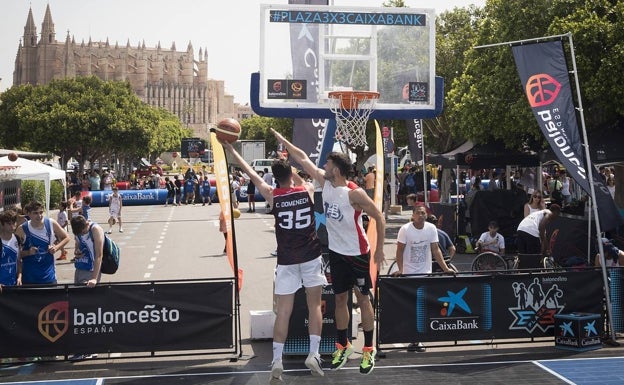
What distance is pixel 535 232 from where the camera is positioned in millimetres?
16422

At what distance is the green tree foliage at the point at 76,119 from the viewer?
71625mm

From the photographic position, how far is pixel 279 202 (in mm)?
8539

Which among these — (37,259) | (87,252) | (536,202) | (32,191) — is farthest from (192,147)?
(87,252)

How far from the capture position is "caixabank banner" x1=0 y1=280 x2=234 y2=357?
34.0 ft

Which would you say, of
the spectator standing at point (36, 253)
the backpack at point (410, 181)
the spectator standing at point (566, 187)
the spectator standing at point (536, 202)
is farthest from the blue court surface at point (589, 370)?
the backpack at point (410, 181)

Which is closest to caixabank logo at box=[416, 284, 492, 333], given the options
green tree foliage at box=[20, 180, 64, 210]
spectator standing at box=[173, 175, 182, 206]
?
green tree foliage at box=[20, 180, 64, 210]

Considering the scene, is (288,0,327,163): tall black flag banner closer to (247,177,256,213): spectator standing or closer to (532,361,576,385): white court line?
(532,361,576,385): white court line

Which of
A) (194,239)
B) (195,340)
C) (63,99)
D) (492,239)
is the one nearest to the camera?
(195,340)

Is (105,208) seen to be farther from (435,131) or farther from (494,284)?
(494,284)

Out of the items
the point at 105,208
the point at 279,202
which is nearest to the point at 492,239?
the point at 279,202

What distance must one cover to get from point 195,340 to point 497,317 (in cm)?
395

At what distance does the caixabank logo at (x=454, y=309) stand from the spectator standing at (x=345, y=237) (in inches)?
93.6

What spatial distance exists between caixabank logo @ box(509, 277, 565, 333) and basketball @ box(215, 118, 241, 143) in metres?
4.42

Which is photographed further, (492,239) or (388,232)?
(388,232)
